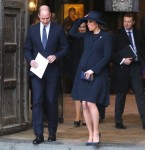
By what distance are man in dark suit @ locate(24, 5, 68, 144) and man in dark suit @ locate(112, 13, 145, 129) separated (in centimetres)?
175

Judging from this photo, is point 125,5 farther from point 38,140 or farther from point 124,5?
point 38,140

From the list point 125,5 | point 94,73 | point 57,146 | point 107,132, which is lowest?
point 107,132

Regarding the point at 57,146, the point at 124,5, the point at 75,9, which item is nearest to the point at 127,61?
the point at 124,5

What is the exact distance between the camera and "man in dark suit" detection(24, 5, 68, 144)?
9.60 m

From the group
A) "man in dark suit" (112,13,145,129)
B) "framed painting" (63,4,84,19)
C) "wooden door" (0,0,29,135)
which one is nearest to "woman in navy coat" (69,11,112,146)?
"wooden door" (0,0,29,135)

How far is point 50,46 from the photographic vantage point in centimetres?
964

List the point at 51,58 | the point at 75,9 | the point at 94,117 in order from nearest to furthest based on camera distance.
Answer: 1. the point at 94,117
2. the point at 51,58
3. the point at 75,9

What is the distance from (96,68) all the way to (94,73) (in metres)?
0.09

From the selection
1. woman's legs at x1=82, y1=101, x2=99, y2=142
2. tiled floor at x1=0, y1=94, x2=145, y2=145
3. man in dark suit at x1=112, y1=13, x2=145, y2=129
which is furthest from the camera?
man in dark suit at x1=112, y1=13, x2=145, y2=129

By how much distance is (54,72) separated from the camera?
970 cm

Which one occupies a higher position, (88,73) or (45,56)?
(45,56)

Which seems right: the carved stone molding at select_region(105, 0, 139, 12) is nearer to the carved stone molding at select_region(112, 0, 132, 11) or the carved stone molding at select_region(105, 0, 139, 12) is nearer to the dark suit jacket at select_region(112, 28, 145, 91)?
the carved stone molding at select_region(112, 0, 132, 11)

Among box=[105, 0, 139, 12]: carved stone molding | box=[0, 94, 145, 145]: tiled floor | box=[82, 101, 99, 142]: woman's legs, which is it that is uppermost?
box=[105, 0, 139, 12]: carved stone molding

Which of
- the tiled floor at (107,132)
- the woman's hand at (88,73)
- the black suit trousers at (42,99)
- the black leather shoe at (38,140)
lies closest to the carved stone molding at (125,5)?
A: the tiled floor at (107,132)
